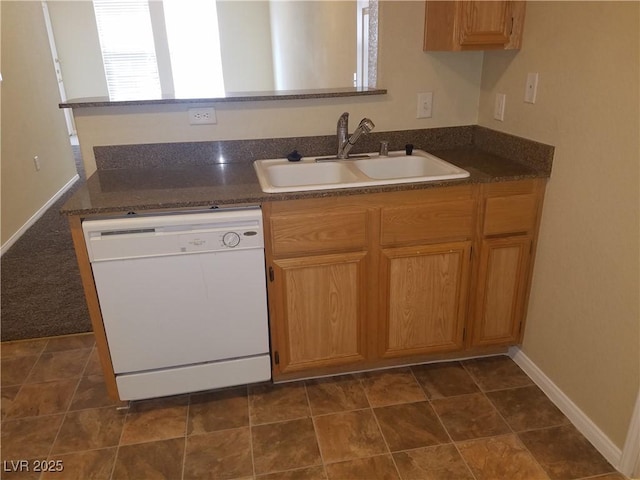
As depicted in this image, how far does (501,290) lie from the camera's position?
2.04m

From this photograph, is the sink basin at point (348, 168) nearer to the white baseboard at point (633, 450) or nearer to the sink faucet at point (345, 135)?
the sink faucet at point (345, 135)

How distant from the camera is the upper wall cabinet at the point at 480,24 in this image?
183cm

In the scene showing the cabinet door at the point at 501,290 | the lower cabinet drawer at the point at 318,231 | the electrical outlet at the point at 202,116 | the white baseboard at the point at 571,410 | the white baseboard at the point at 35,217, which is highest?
the electrical outlet at the point at 202,116

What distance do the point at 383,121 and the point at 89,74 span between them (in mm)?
5790

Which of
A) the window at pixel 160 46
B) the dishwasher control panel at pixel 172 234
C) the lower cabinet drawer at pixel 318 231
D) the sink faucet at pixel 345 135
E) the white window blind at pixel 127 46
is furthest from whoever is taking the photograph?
the white window blind at pixel 127 46

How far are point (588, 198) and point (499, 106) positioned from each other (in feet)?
2.23

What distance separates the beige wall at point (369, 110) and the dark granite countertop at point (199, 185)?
16cm

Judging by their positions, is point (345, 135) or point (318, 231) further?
point (345, 135)

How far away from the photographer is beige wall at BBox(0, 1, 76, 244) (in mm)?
3576


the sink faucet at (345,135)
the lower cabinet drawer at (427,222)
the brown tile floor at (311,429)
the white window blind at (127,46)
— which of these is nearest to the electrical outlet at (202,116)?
the sink faucet at (345,135)

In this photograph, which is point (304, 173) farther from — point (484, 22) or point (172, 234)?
point (484, 22)

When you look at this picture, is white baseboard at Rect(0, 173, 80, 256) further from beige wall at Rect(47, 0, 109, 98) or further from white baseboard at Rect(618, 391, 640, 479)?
white baseboard at Rect(618, 391, 640, 479)

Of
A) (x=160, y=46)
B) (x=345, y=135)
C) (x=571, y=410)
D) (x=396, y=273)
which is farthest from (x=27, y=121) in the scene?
(x=571, y=410)

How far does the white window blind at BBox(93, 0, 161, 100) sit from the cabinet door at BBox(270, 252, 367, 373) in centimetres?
501
